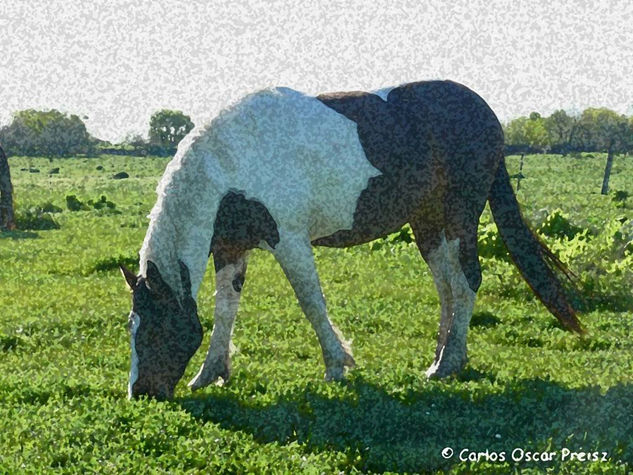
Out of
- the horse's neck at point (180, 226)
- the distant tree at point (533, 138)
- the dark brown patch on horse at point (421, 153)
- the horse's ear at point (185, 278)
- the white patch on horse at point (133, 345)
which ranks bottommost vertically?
the white patch on horse at point (133, 345)

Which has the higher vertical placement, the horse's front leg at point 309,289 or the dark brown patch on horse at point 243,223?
the dark brown patch on horse at point 243,223

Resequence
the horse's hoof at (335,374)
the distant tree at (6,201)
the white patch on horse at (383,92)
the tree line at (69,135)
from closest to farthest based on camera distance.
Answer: the horse's hoof at (335,374) → the white patch on horse at (383,92) → the distant tree at (6,201) → the tree line at (69,135)

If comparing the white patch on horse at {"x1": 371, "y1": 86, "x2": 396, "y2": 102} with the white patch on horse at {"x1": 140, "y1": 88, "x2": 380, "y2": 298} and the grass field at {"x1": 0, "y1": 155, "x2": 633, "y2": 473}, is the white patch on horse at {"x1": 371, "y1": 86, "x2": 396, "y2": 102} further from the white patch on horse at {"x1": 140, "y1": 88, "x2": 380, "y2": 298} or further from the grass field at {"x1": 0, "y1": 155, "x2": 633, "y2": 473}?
the grass field at {"x1": 0, "y1": 155, "x2": 633, "y2": 473}

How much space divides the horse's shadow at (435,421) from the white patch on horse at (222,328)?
1.93 feet

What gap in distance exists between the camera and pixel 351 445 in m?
6.02

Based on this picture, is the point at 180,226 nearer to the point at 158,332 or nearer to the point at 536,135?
the point at 158,332

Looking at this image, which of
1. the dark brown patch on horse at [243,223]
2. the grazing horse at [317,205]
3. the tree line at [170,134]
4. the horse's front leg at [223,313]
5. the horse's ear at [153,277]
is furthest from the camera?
the tree line at [170,134]

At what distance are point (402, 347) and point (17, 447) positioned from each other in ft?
15.5

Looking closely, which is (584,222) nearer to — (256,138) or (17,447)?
(256,138)

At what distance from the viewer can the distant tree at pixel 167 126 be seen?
3762 inches

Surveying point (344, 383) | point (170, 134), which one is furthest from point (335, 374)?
point (170, 134)

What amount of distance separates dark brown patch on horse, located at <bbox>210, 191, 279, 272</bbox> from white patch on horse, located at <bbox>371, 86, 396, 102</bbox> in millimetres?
1794

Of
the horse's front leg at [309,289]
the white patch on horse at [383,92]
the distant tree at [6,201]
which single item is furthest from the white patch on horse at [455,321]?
the distant tree at [6,201]

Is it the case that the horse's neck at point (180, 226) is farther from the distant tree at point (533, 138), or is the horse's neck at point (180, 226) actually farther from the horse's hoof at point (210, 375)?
the distant tree at point (533, 138)
